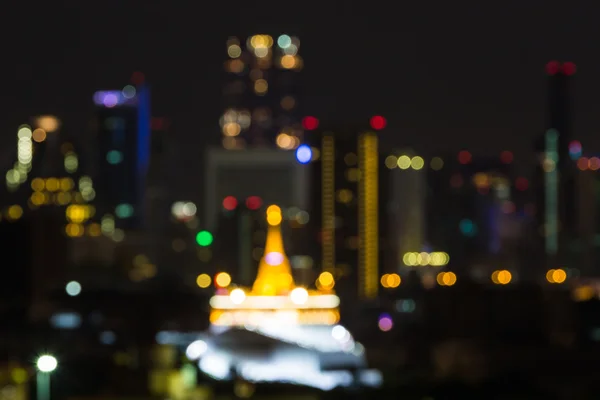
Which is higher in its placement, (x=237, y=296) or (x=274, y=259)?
(x=274, y=259)

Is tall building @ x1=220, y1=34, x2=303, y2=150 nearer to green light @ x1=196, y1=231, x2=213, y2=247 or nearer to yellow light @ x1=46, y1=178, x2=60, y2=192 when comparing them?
yellow light @ x1=46, y1=178, x2=60, y2=192

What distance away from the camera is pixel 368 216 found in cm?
5484

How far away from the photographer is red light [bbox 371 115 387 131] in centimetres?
5391

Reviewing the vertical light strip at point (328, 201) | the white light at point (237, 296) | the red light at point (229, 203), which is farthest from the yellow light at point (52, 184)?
the white light at point (237, 296)

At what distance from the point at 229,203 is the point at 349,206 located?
4.46 m

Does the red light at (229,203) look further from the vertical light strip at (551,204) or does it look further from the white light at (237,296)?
the white light at (237,296)

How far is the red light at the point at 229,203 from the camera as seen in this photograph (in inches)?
2029

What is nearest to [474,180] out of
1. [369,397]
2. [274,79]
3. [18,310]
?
[274,79]

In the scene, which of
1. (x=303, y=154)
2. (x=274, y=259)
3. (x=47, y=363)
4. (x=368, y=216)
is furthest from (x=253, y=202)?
(x=47, y=363)

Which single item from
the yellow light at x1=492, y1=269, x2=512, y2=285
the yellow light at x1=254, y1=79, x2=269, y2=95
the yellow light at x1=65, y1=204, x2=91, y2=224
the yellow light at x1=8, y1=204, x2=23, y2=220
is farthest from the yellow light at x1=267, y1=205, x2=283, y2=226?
the yellow light at x1=65, y1=204, x2=91, y2=224

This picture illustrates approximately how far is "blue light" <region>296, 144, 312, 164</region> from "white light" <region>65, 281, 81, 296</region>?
39.8 ft

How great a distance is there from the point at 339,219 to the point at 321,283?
770 cm

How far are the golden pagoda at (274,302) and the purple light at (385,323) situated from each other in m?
0.95

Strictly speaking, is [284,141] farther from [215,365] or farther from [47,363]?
[47,363]
